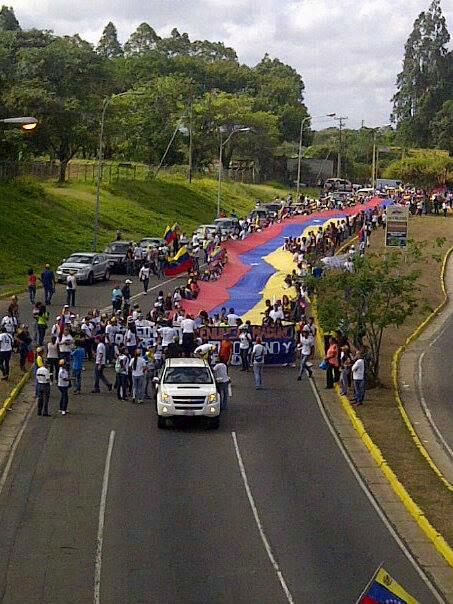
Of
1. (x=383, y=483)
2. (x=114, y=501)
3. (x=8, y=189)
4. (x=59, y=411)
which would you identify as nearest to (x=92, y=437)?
(x=59, y=411)

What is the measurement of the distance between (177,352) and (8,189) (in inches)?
1609

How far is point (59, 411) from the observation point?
28.9 meters

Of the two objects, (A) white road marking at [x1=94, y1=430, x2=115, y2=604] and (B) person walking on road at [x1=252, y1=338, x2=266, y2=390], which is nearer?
(A) white road marking at [x1=94, y1=430, x2=115, y2=604]

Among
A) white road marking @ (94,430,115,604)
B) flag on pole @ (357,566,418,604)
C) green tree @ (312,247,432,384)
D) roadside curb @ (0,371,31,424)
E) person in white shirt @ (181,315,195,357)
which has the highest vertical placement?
flag on pole @ (357,566,418,604)

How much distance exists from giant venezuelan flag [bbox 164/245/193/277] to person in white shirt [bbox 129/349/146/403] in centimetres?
2326

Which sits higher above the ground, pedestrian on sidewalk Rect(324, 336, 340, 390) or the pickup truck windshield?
the pickup truck windshield

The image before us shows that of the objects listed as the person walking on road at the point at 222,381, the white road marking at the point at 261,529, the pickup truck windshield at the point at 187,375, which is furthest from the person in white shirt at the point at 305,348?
the white road marking at the point at 261,529

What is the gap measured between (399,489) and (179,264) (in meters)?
32.0

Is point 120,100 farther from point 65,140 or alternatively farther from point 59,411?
point 59,411

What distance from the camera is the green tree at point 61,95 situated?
260ft

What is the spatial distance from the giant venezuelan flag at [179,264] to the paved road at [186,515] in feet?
78.9

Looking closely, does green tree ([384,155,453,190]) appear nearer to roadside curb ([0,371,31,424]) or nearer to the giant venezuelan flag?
the giant venezuelan flag

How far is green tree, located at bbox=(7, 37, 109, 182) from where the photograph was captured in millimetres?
79125

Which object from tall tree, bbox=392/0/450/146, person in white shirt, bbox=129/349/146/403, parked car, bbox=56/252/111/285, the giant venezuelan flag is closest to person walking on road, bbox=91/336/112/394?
person in white shirt, bbox=129/349/146/403
